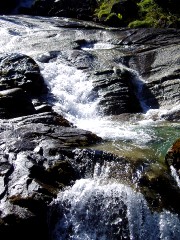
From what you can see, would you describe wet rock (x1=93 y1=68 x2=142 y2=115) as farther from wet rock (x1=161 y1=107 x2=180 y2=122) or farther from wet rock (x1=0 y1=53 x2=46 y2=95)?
wet rock (x1=0 y1=53 x2=46 y2=95)

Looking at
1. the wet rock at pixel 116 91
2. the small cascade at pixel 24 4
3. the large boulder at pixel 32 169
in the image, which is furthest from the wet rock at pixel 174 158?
the small cascade at pixel 24 4

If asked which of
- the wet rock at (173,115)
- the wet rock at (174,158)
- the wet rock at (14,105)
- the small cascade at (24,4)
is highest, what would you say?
the small cascade at (24,4)

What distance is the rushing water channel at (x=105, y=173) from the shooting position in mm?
10258

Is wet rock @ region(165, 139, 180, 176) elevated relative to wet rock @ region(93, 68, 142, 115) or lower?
elevated

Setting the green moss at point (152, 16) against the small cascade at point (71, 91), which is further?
the green moss at point (152, 16)

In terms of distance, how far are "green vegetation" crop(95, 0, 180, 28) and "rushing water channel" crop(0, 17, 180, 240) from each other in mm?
10998

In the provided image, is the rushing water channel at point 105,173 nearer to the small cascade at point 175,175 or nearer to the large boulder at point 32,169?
the large boulder at point 32,169

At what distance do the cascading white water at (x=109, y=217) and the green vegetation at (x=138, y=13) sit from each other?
23360mm

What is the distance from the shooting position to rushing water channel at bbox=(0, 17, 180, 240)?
33.7ft

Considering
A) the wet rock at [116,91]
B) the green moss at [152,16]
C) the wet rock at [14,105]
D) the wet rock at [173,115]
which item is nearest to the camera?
the wet rock at [14,105]

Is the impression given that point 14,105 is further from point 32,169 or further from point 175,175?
point 175,175

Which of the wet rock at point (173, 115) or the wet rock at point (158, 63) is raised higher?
the wet rock at point (158, 63)

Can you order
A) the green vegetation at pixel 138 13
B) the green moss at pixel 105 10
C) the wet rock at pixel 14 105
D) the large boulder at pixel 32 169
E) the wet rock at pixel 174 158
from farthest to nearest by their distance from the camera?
the green moss at pixel 105 10
the green vegetation at pixel 138 13
the wet rock at pixel 14 105
the wet rock at pixel 174 158
the large boulder at pixel 32 169

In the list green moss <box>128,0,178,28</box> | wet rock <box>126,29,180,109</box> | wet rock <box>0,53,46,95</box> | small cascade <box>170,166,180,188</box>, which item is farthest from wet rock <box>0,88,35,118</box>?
green moss <box>128,0,178,28</box>
